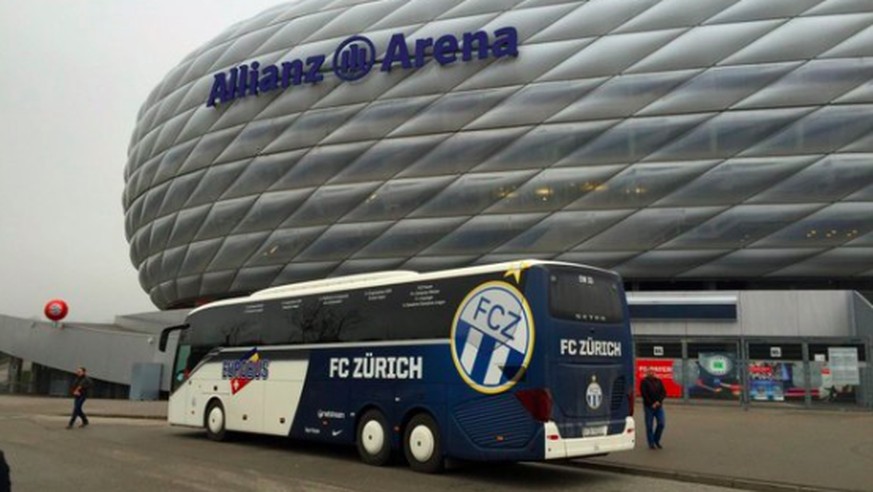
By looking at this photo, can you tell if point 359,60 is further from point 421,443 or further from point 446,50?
point 421,443

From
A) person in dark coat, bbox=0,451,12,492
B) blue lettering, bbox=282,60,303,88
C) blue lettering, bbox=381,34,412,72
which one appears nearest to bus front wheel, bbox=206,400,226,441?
person in dark coat, bbox=0,451,12,492

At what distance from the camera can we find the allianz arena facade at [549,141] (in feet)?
87.9

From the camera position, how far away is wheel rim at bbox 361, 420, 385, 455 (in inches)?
468

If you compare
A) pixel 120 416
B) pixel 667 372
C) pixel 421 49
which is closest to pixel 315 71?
pixel 421 49

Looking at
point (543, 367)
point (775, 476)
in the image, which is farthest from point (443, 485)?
point (775, 476)

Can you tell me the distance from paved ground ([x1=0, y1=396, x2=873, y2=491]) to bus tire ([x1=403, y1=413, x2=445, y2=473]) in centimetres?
162

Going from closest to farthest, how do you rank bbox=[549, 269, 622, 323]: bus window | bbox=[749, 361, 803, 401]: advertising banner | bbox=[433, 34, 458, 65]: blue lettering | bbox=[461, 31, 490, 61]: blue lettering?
bbox=[549, 269, 622, 323]: bus window, bbox=[749, 361, 803, 401]: advertising banner, bbox=[461, 31, 490, 61]: blue lettering, bbox=[433, 34, 458, 65]: blue lettering

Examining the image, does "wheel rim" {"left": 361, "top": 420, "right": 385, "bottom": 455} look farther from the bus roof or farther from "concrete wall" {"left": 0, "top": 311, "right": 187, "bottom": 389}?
"concrete wall" {"left": 0, "top": 311, "right": 187, "bottom": 389}

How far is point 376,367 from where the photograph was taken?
12.2 meters

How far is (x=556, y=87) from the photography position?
2920cm

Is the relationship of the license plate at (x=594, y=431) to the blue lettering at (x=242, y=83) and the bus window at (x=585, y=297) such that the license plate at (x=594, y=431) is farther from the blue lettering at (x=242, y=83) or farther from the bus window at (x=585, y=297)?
the blue lettering at (x=242, y=83)

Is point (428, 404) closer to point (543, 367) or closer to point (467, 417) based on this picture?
point (467, 417)

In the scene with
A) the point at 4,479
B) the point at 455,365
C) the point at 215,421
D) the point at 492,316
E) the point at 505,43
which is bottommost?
the point at 215,421

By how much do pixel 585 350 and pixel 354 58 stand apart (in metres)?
25.1
